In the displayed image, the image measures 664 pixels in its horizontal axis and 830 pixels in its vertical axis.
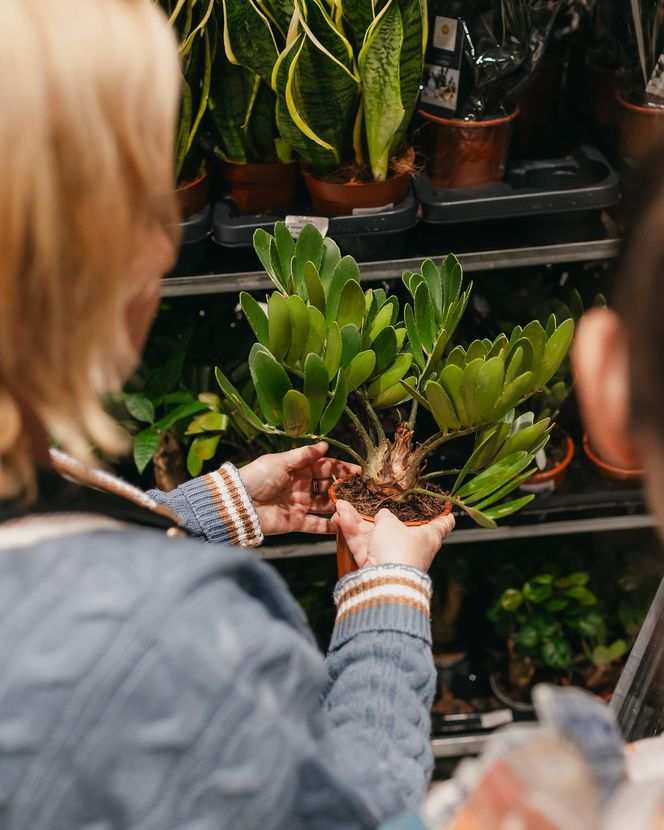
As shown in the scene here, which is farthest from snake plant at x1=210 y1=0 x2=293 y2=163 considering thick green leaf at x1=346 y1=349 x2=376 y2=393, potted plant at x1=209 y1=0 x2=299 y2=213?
thick green leaf at x1=346 y1=349 x2=376 y2=393

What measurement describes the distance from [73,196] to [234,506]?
0.61 m

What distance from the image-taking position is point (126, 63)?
0.46 metres

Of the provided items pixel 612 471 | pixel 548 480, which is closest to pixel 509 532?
pixel 548 480

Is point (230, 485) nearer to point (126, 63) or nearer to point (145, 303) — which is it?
point (145, 303)

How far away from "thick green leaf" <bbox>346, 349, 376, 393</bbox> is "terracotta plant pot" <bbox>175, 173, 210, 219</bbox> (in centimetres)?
42

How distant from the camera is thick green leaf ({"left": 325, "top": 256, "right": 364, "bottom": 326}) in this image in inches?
38.4

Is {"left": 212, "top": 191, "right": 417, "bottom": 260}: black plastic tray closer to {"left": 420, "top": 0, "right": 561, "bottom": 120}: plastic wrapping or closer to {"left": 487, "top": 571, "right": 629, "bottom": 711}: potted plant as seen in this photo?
{"left": 420, "top": 0, "right": 561, "bottom": 120}: plastic wrapping

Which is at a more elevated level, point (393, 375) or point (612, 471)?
point (393, 375)

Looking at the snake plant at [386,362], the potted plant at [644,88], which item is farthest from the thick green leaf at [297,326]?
the potted plant at [644,88]

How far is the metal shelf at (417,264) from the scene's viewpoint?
3.98 feet

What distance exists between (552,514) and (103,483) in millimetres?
909

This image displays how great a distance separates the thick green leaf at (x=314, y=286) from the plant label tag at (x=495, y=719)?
3.37 feet

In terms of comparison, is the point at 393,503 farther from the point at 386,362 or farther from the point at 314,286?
the point at 314,286

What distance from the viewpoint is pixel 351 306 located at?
975 mm
